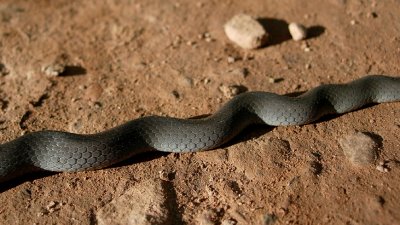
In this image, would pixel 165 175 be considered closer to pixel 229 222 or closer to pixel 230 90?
pixel 229 222

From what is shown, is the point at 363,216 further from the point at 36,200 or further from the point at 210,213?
the point at 36,200

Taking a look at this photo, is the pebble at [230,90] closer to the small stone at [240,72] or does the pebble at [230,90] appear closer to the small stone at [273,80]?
the small stone at [240,72]

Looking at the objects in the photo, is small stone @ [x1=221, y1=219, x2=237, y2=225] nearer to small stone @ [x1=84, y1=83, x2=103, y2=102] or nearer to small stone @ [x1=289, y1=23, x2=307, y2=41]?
small stone @ [x1=84, y1=83, x2=103, y2=102]

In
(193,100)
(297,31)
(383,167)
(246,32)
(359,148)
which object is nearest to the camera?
(383,167)

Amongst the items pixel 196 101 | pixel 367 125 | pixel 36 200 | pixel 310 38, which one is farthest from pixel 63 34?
pixel 367 125

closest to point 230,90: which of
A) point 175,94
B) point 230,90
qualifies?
point 230,90

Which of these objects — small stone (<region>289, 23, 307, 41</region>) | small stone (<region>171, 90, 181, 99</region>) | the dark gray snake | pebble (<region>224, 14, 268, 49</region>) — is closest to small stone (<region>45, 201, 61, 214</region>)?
the dark gray snake
